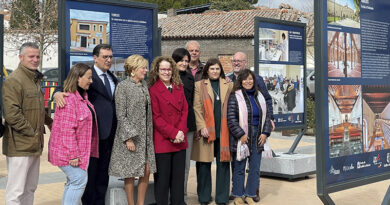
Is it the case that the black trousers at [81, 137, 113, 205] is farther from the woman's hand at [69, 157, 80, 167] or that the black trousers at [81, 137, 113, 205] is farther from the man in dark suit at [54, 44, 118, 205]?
the woman's hand at [69, 157, 80, 167]

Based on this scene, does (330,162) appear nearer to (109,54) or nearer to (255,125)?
(255,125)

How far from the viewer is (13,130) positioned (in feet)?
17.5

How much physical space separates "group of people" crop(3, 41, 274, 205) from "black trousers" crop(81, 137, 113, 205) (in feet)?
0.04

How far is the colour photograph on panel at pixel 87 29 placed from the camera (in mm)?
6426

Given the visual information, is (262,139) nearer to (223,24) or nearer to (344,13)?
(344,13)

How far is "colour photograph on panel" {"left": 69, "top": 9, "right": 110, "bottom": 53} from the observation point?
643cm

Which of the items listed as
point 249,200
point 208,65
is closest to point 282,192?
point 249,200

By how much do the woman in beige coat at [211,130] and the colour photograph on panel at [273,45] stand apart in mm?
1978

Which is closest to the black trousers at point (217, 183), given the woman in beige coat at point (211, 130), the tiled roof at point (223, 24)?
the woman in beige coat at point (211, 130)

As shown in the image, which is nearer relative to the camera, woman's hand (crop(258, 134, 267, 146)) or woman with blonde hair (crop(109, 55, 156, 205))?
woman with blonde hair (crop(109, 55, 156, 205))

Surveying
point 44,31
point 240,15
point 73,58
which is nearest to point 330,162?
point 73,58

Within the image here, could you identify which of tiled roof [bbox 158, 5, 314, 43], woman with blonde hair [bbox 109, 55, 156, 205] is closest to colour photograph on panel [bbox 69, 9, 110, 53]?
woman with blonde hair [bbox 109, 55, 156, 205]

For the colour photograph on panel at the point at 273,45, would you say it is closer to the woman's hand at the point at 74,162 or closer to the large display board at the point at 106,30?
the large display board at the point at 106,30

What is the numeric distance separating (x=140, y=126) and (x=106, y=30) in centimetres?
139
